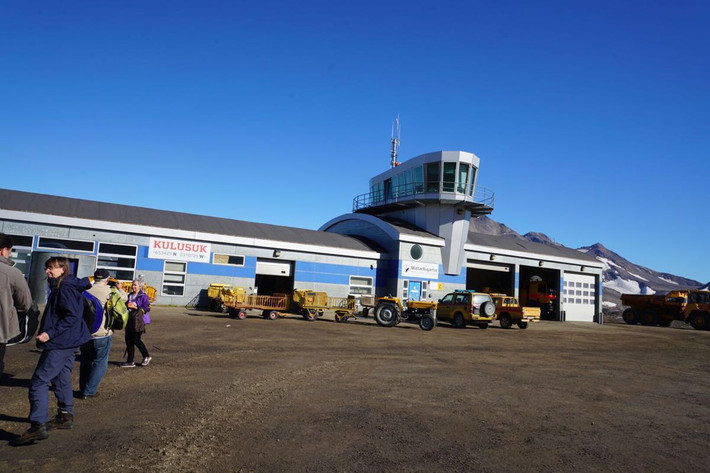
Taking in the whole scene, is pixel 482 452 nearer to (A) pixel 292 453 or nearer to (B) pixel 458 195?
(A) pixel 292 453


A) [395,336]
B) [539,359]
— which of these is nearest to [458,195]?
[395,336]

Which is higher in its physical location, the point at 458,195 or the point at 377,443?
the point at 458,195

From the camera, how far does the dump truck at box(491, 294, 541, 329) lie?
25062 mm

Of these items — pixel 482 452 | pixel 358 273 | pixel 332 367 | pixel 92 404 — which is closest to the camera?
pixel 482 452

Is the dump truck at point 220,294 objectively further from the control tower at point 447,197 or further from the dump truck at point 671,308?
the dump truck at point 671,308

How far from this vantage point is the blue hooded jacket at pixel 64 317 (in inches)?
199

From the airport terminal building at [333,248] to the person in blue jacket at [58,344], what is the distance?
1897cm

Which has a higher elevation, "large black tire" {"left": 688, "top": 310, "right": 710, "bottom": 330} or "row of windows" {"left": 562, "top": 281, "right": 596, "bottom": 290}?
"row of windows" {"left": 562, "top": 281, "right": 596, "bottom": 290}

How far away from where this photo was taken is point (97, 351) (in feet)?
20.9

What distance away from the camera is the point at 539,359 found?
13.1m

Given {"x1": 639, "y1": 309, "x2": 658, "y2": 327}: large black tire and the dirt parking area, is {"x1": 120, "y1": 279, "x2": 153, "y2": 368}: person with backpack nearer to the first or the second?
the dirt parking area

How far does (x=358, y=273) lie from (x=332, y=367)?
68.4ft

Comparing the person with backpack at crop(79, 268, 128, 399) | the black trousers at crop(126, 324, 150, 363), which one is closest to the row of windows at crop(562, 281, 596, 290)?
the black trousers at crop(126, 324, 150, 363)

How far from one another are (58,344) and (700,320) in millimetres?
39159
